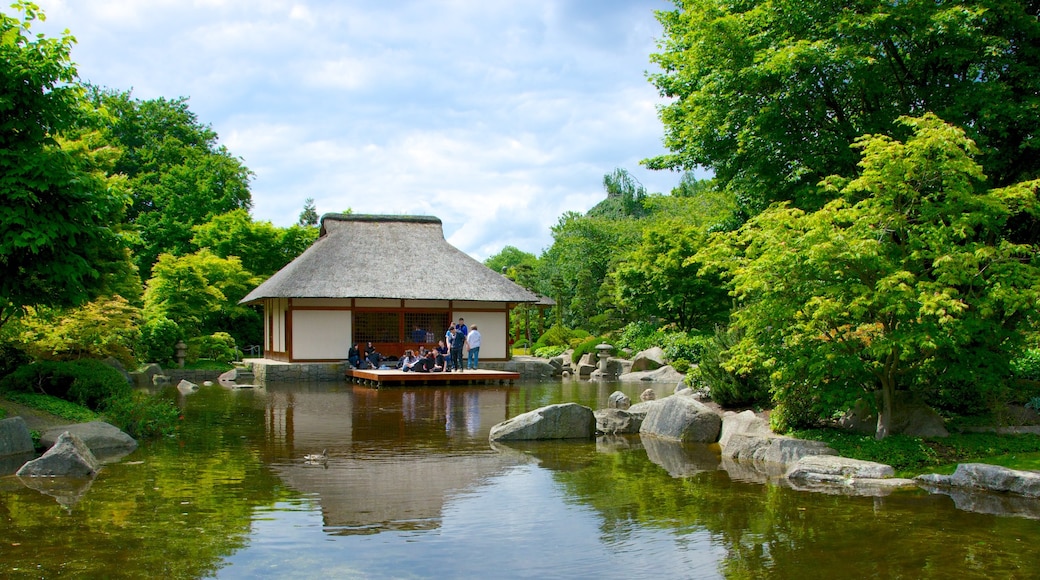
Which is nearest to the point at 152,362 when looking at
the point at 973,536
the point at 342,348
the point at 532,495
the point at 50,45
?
the point at 342,348

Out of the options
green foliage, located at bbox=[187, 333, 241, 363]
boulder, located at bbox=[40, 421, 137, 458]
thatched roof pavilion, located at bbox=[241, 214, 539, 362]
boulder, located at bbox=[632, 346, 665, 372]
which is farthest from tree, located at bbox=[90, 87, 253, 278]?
boulder, located at bbox=[40, 421, 137, 458]

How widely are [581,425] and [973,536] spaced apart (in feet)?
21.5

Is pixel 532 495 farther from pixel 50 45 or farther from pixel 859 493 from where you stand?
pixel 50 45

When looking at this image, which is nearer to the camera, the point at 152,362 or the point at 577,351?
the point at 152,362

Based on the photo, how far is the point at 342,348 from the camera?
27719 mm

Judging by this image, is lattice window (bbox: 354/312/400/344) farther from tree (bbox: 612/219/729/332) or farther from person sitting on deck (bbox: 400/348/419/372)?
tree (bbox: 612/219/729/332)

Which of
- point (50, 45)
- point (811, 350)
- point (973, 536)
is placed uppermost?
point (50, 45)

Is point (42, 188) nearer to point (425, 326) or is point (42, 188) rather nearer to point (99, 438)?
point (99, 438)

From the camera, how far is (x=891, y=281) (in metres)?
9.03

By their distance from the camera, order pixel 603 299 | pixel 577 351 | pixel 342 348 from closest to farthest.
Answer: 1. pixel 342 348
2. pixel 577 351
3. pixel 603 299

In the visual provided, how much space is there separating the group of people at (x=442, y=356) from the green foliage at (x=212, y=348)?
7.03 metres

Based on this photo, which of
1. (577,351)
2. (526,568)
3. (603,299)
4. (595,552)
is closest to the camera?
(526,568)

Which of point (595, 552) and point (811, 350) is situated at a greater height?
point (811, 350)

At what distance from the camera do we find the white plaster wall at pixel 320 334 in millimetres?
27234
